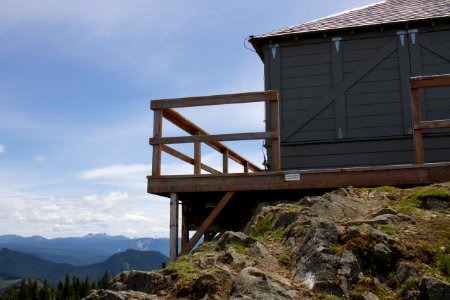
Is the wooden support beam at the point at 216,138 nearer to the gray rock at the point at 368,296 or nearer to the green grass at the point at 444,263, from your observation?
the green grass at the point at 444,263

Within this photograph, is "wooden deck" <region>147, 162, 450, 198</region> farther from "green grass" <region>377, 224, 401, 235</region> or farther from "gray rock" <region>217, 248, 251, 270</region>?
"gray rock" <region>217, 248, 251, 270</region>

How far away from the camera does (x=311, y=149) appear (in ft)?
40.3

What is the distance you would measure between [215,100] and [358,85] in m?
4.89

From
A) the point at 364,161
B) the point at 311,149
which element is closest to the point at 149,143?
the point at 311,149

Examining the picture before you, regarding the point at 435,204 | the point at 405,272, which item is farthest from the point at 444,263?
the point at 435,204

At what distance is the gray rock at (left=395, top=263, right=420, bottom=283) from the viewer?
4.38 metres

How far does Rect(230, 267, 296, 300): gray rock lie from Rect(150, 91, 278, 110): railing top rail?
494cm

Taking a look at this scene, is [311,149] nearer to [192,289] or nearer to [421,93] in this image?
[421,93]

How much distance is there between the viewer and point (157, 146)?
360 inches

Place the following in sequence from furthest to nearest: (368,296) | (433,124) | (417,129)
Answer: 1. (417,129)
2. (433,124)
3. (368,296)

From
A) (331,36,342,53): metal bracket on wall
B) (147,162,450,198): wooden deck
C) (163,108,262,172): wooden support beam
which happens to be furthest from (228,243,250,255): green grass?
(331,36,342,53): metal bracket on wall

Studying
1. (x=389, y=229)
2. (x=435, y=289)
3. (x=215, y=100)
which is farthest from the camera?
(x=215, y=100)

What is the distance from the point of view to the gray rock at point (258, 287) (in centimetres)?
402

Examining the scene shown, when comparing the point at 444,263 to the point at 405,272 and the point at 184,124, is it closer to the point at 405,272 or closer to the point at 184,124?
the point at 405,272
